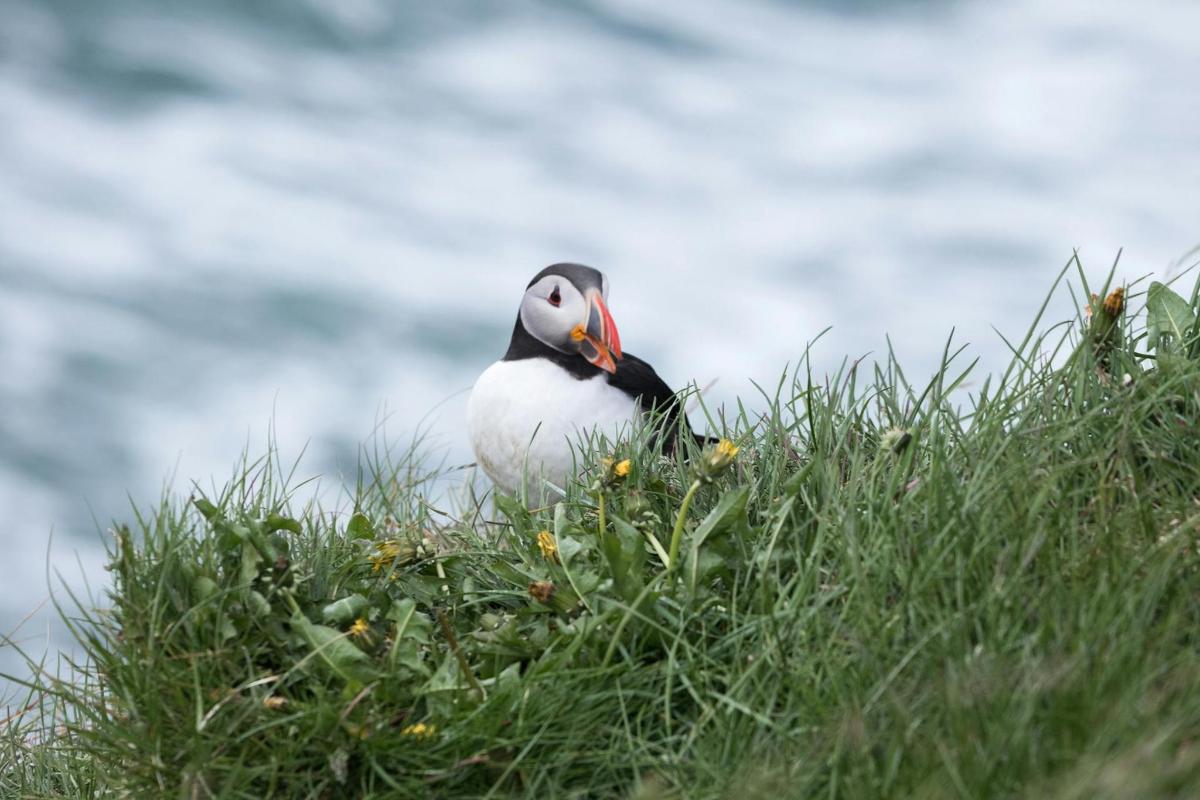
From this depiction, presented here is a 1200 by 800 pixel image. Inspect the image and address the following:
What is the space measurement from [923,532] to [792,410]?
4.30ft

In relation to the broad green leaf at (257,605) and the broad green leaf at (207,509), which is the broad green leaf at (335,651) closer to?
the broad green leaf at (257,605)

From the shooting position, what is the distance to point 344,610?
12.3 ft

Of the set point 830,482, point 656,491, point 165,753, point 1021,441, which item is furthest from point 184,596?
point 1021,441

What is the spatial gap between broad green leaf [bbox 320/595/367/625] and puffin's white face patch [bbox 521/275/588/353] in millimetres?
1988

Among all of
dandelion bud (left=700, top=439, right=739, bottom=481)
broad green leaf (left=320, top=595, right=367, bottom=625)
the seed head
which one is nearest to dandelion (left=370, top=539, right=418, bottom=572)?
broad green leaf (left=320, top=595, right=367, bottom=625)

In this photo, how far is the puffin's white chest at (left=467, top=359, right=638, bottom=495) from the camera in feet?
17.0

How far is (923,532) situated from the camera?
3268mm

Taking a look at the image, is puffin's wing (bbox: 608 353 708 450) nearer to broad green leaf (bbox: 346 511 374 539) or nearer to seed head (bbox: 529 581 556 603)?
broad green leaf (bbox: 346 511 374 539)

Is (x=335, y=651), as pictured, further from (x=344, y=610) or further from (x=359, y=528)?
(x=359, y=528)

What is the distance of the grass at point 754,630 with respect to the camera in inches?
108

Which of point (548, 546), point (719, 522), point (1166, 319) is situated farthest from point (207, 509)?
point (1166, 319)

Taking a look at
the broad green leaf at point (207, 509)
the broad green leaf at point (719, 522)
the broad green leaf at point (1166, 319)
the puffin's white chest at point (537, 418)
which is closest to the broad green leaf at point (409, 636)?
the broad green leaf at point (207, 509)

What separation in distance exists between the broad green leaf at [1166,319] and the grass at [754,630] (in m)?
0.01

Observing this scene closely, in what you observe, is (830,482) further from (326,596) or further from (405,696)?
(326,596)
